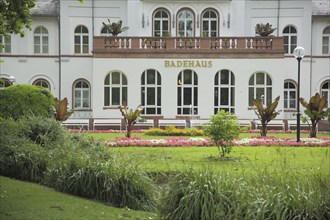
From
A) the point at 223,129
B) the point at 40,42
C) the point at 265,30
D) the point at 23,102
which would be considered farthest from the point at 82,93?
the point at 223,129

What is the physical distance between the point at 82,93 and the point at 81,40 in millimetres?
3721

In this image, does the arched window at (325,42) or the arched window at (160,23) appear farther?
the arched window at (325,42)

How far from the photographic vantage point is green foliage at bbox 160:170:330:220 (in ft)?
24.0

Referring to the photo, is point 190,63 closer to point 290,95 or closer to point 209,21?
point 209,21

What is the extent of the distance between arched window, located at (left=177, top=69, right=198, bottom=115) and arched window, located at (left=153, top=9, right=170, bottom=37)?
4.93 metres

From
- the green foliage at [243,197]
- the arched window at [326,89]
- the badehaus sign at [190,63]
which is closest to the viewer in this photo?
the green foliage at [243,197]

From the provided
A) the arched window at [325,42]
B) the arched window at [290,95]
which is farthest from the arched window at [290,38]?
the arched window at [290,95]

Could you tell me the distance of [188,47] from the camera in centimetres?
3225

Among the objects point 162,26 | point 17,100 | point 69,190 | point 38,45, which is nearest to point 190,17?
point 162,26

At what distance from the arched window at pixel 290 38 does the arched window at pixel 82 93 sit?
45.8 feet

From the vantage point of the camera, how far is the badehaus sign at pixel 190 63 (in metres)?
32.2

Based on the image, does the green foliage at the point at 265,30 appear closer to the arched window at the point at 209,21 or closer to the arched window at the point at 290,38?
the arched window at the point at 209,21

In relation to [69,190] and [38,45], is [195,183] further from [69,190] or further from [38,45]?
[38,45]

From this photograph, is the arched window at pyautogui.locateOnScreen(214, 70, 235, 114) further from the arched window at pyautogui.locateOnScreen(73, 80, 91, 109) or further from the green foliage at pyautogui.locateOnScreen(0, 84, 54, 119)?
the green foliage at pyautogui.locateOnScreen(0, 84, 54, 119)
